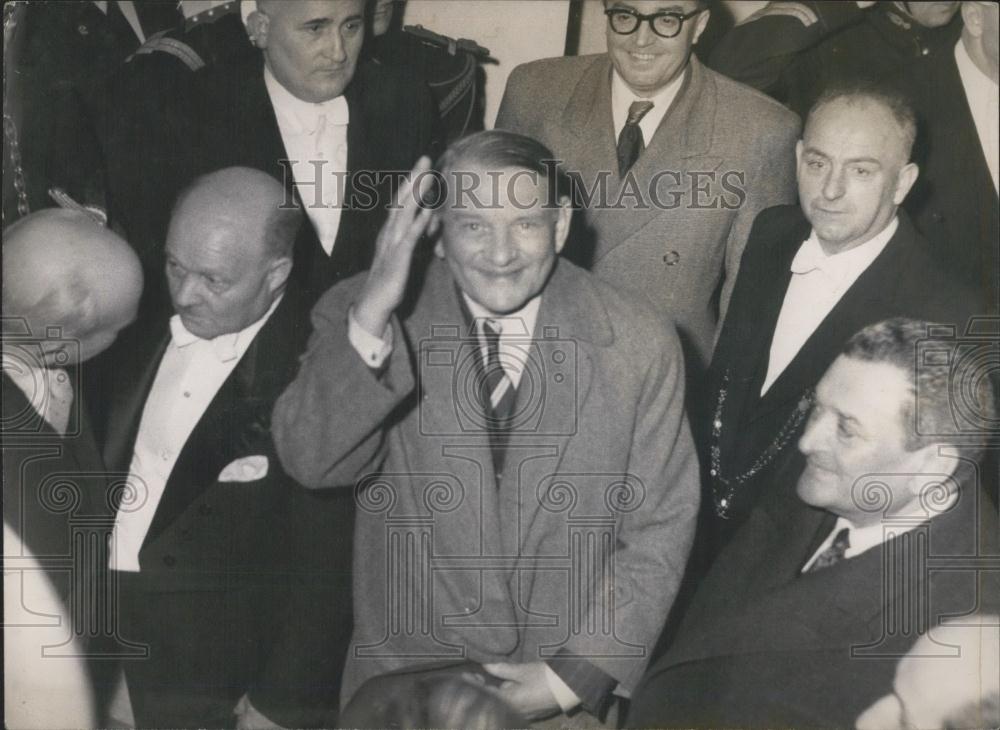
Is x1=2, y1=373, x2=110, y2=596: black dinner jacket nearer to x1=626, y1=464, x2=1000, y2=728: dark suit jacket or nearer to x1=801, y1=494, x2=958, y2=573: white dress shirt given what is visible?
x1=626, y1=464, x2=1000, y2=728: dark suit jacket

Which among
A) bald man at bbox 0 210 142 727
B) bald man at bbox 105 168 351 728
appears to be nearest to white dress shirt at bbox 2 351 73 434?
bald man at bbox 0 210 142 727

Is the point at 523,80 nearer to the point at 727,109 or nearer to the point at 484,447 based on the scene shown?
the point at 727,109

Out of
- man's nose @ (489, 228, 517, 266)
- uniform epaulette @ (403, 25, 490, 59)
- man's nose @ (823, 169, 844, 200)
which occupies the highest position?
uniform epaulette @ (403, 25, 490, 59)

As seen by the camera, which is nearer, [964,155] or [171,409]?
[171,409]

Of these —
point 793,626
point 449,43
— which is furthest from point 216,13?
point 793,626

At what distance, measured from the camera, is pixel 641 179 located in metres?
2.90

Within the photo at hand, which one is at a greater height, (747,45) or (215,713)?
(747,45)

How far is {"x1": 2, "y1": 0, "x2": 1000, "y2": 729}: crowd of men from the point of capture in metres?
2.79

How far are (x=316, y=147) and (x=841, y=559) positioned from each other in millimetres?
1781

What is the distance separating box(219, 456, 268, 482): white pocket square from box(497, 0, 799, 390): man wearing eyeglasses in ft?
3.36

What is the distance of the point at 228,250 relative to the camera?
278cm

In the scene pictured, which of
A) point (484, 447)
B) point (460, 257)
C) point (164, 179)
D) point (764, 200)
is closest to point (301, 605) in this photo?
point (484, 447)

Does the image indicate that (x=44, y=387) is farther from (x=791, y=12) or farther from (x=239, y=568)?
(x=791, y=12)

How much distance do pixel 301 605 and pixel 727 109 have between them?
176 centimetres
